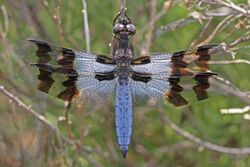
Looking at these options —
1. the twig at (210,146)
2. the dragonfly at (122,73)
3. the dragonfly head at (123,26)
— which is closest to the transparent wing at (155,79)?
the dragonfly at (122,73)

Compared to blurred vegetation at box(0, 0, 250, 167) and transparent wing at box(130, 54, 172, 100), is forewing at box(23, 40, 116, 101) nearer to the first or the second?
transparent wing at box(130, 54, 172, 100)

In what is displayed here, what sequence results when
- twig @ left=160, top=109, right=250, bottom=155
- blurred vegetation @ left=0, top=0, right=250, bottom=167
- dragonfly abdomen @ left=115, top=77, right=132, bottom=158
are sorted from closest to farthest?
dragonfly abdomen @ left=115, top=77, right=132, bottom=158 → twig @ left=160, top=109, right=250, bottom=155 → blurred vegetation @ left=0, top=0, right=250, bottom=167

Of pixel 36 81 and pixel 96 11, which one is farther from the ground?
pixel 96 11

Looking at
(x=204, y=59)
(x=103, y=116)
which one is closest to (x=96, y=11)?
(x=103, y=116)

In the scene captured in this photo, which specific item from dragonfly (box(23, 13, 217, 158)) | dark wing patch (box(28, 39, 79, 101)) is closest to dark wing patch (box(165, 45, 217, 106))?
dragonfly (box(23, 13, 217, 158))

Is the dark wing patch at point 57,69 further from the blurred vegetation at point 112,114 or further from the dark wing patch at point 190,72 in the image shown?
the blurred vegetation at point 112,114

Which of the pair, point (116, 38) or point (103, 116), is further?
point (103, 116)

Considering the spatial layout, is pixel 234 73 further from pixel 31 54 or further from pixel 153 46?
pixel 31 54
